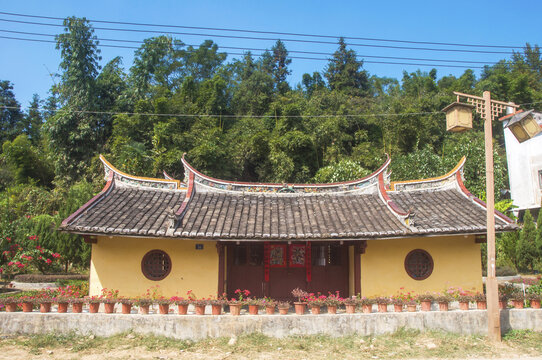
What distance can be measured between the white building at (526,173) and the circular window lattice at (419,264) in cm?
1480

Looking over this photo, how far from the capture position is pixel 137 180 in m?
12.6

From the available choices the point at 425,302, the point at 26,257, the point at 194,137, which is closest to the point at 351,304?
the point at 425,302

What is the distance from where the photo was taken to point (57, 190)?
83.9 ft

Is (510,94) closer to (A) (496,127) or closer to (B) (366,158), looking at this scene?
(A) (496,127)

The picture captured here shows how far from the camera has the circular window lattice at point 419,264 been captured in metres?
11.1

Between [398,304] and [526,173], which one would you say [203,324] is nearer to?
[398,304]

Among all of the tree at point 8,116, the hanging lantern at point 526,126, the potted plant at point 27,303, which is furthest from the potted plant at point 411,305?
the tree at point 8,116

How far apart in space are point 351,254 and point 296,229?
214cm

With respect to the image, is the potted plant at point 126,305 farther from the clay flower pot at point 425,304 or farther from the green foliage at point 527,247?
the green foliage at point 527,247

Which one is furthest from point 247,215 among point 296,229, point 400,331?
point 400,331

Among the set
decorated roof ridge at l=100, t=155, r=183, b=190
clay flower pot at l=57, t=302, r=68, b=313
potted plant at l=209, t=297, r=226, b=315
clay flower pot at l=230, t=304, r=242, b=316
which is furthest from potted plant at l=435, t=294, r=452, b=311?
clay flower pot at l=57, t=302, r=68, b=313

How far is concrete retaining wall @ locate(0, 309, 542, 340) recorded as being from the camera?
856 centimetres

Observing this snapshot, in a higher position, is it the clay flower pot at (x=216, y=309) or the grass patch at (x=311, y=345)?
the clay flower pot at (x=216, y=309)

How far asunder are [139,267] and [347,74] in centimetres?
3357
